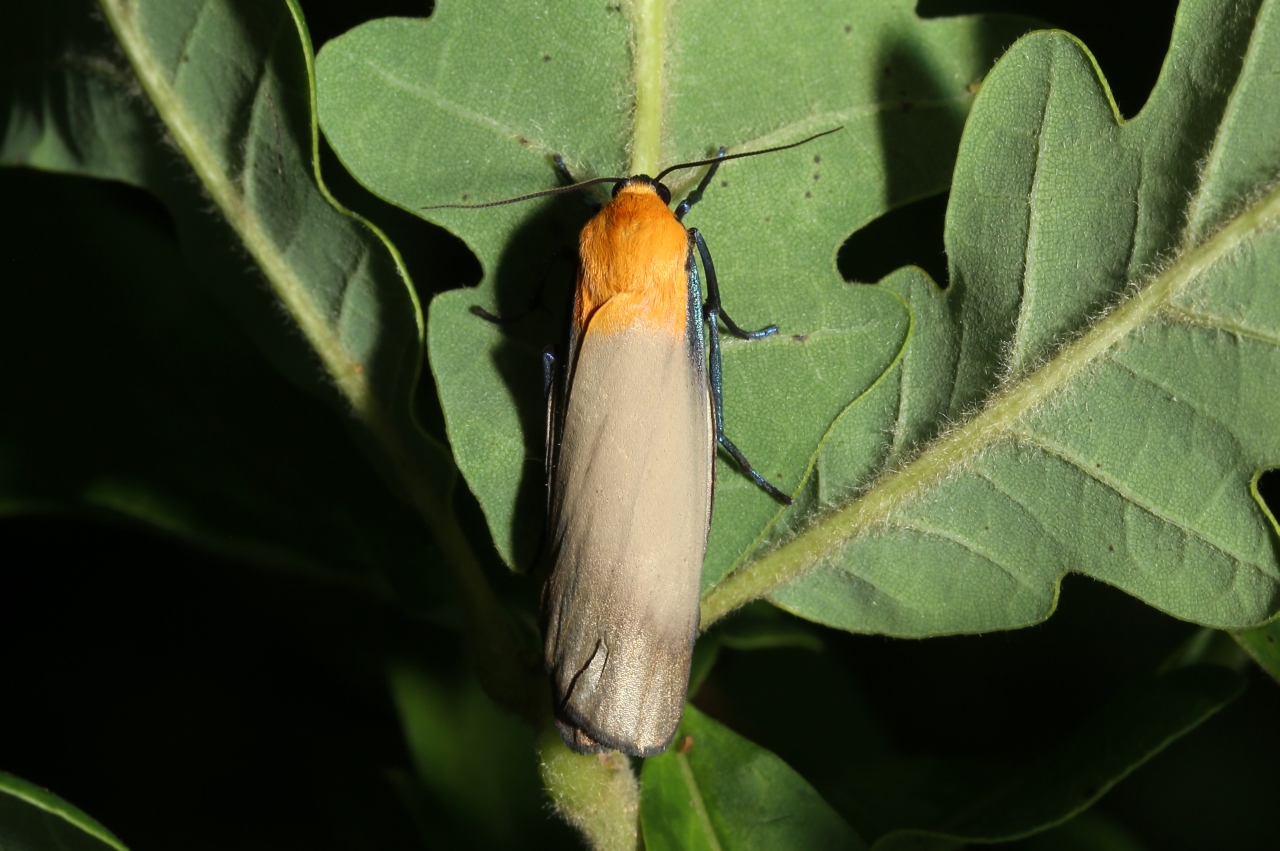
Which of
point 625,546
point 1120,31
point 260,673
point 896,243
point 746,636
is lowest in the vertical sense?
point 260,673

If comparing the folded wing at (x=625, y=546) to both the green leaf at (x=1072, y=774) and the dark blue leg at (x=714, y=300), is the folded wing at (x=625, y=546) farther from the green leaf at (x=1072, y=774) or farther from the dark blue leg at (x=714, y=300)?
the green leaf at (x=1072, y=774)

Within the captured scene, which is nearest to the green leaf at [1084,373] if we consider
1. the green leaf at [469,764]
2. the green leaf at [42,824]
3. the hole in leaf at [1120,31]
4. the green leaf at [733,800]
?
the green leaf at [733,800]

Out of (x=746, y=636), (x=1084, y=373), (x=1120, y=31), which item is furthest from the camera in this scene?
(x=1120, y=31)

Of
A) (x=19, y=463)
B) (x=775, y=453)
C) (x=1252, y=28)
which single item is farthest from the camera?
(x=19, y=463)

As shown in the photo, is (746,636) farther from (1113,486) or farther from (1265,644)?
(1265,644)

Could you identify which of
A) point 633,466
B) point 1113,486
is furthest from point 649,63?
point 1113,486

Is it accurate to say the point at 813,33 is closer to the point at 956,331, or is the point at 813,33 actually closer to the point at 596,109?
the point at 596,109

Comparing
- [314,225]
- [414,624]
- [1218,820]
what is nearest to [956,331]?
[314,225]
